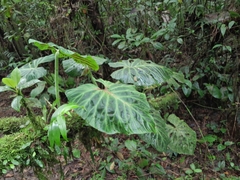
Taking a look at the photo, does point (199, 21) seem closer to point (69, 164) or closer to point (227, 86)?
point (227, 86)

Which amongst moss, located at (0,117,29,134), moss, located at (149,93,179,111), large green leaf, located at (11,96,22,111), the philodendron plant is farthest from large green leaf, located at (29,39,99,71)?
moss, located at (149,93,179,111)

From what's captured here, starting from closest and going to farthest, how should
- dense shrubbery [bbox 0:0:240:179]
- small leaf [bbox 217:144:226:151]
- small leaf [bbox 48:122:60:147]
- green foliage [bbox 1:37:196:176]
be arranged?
small leaf [bbox 48:122:60:147]
green foliage [bbox 1:37:196:176]
dense shrubbery [bbox 0:0:240:179]
small leaf [bbox 217:144:226:151]

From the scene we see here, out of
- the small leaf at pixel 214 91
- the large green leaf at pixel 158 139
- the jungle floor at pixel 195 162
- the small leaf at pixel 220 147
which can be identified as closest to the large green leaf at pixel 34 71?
the large green leaf at pixel 158 139

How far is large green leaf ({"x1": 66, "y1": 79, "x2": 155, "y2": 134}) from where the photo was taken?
2.72 ft

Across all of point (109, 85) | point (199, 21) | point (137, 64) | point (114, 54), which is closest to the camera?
point (109, 85)

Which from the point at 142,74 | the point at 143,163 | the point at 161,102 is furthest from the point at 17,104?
the point at 143,163

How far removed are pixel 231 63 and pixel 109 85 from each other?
1.47 m

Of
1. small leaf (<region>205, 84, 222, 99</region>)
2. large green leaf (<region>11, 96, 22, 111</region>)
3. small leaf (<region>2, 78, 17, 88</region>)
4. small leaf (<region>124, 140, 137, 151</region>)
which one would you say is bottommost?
small leaf (<region>124, 140, 137, 151</region>)

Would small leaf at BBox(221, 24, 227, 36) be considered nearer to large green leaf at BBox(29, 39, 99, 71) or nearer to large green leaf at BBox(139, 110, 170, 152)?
large green leaf at BBox(139, 110, 170, 152)

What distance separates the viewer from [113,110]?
0.88m

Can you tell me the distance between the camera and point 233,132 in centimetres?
200

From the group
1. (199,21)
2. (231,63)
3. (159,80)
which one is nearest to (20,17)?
(199,21)

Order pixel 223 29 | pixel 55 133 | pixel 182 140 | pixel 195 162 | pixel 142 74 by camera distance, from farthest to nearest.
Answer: pixel 195 162, pixel 223 29, pixel 182 140, pixel 142 74, pixel 55 133

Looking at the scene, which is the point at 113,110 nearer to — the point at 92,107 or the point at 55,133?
the point at 92,107
